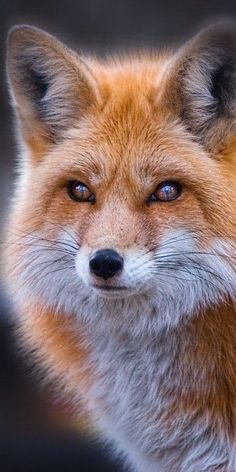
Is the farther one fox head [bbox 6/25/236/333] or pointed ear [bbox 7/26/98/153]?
pointed ear [bbox 7/26/98/153]

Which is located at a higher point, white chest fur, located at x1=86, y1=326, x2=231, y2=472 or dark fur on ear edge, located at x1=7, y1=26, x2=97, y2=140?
dark fur on ear edge, located at x1=7, y1=26, x2=97, y2=140

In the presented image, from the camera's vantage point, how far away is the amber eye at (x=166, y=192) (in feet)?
10.4

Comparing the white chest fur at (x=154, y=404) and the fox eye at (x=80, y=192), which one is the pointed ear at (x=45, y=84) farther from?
the white chest fur at (x=154, y=404)

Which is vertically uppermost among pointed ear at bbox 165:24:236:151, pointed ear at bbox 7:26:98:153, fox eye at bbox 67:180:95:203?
pointed ear at bbox 7:26:98:153

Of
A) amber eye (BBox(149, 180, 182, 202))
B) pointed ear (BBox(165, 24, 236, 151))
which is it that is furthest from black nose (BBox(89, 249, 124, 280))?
pointed ear (BBox(165, 24, 236, 151))

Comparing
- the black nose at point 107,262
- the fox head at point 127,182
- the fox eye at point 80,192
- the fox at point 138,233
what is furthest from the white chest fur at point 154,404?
the fox eye at point 80,192

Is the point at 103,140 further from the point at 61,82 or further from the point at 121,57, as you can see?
the point at 121,57

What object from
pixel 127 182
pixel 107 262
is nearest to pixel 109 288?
pixel 107 262

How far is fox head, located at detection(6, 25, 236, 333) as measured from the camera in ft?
10.3

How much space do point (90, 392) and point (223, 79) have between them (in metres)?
1.36

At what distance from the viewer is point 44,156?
11.4 feet

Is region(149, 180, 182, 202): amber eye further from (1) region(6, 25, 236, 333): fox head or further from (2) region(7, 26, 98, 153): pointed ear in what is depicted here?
(2) region(7, 26, 98, 153): pointed ear

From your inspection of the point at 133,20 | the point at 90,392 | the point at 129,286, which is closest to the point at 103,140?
the point at 129,286

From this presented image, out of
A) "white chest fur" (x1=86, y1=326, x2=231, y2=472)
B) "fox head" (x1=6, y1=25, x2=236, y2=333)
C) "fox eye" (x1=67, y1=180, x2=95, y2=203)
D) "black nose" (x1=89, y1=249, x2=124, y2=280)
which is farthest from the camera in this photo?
"white chest fur" (x1=86, y1=326, x2=231, y2=472)
